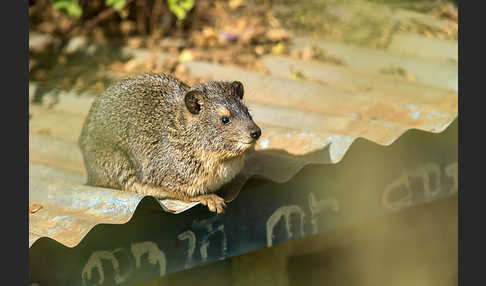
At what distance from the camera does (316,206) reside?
399 centimetres

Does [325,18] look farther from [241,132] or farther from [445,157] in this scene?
[241,132]

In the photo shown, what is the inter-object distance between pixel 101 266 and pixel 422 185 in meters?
2.24

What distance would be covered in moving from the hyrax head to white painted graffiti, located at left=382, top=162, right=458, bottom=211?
114cm

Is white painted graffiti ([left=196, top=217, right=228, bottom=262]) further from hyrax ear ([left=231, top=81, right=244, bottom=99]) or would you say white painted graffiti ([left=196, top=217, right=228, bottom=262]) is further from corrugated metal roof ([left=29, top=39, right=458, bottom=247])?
hyrax ear ([left=231, top=81, right=244, bottom=99])

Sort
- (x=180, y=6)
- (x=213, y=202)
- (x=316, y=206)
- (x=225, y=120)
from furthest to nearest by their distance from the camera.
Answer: (x=180, y=6), (x=316, y=206), (x=225, y=120), (x=213, y=202)

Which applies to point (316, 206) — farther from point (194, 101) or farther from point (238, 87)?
point (194, 101)

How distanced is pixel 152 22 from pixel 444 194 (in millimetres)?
4312

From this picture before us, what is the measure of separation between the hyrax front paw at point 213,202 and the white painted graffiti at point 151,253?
35cm

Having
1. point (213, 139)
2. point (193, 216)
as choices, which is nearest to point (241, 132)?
point (213, 139)

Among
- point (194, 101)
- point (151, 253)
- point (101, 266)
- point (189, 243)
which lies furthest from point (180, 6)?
point (101, 266)

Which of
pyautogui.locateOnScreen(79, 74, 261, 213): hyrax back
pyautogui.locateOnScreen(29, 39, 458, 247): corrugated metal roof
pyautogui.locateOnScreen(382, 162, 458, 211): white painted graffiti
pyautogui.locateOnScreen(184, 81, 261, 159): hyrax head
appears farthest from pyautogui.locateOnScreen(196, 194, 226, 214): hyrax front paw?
pyautogui.locateOnScreen(382, 162, 458, 211): white painted graffiti

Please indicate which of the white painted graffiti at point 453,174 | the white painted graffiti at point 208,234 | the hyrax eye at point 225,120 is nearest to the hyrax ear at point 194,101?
the hyrax eye at point 225,120

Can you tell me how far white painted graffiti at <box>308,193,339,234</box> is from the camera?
3967 millimetres

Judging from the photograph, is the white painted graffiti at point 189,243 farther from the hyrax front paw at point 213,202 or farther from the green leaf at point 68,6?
the green leaf at point 68,6
